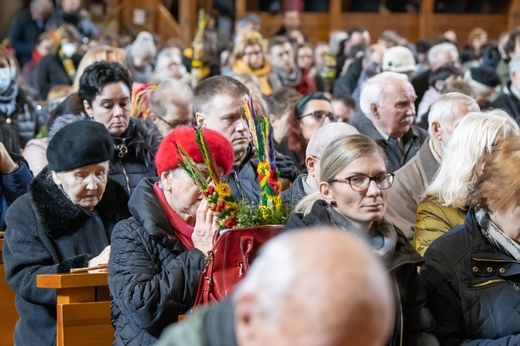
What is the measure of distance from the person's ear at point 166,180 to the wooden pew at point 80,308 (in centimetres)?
46

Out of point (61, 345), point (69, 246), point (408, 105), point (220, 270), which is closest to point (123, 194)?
point (69, 246)

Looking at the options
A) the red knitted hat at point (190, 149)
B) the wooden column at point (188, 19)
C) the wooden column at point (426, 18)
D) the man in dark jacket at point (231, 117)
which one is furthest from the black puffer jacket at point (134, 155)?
the wooden column at point (426, 18)

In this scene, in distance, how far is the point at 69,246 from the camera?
201 inches

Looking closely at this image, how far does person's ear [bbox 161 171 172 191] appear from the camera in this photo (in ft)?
15.2

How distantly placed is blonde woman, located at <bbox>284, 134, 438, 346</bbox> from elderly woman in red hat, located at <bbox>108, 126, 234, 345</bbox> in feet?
1.70

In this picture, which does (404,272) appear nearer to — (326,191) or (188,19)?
(326,191)

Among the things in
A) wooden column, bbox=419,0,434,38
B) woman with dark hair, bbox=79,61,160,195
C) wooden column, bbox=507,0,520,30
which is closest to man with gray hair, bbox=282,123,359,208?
woman with dark hair, bbox=79,61,160,195

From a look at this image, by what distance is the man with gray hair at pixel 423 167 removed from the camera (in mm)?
5680

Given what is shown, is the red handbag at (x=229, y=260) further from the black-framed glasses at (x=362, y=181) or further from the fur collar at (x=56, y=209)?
the fur collar at (x=56, y=209)

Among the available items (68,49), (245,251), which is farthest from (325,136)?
(68,49)

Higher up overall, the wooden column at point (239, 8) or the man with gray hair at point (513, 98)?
the man with gray hair at point (513, 98)

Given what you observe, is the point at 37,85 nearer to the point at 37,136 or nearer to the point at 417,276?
the point at 37,136

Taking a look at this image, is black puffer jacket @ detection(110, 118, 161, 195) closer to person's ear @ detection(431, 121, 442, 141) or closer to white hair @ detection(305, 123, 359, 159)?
white hair @ detection(305, 123, 359, 159)

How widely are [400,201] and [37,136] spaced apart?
3.14m
